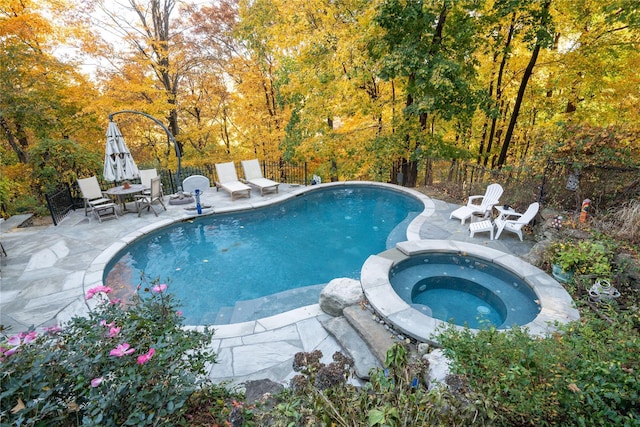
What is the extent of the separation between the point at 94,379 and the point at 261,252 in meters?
5.31

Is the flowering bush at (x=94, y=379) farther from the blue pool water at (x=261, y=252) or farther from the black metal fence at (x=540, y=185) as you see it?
the black metal fence at (x=540, y=185)

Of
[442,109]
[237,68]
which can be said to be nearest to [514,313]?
[442,109]

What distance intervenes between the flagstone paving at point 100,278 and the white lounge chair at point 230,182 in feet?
3.10

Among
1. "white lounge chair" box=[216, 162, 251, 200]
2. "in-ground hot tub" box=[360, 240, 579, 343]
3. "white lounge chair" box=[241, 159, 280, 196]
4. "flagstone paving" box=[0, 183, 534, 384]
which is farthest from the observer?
"white lounge chair" box=[241, 159, 280, 196]

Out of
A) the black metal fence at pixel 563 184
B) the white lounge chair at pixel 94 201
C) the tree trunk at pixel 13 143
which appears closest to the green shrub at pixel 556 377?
the black metal fence at pixel 563 184

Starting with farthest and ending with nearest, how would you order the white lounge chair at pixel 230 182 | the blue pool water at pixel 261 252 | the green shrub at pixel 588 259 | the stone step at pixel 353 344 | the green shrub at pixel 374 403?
the white lounge chair at pixel 230 182
the blue pool water at pixel 261 252
the green shrub at pixel 588 259
the stone step at pixel 353 344
the green shrub at pixel 374 403

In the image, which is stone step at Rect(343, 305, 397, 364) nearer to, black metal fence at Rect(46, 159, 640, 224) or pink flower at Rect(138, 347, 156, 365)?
pink flower at Rect(138, 347, 156, 365)

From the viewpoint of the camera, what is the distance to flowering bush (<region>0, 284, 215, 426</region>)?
5.25ft

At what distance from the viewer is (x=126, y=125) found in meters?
12.5

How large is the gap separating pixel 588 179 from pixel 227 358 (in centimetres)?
737

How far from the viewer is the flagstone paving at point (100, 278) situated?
355 centimetres

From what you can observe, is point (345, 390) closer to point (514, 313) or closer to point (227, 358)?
point (227, 358)

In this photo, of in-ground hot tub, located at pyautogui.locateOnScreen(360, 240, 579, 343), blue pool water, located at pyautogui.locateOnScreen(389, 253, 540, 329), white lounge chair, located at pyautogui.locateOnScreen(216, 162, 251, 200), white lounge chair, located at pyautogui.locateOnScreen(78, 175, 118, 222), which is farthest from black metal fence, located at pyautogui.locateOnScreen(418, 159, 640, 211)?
white lounge chair, located at pyautogui.locateOnScreen(78, 175, 118, 222)

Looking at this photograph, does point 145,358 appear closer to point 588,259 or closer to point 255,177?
point 588,259
